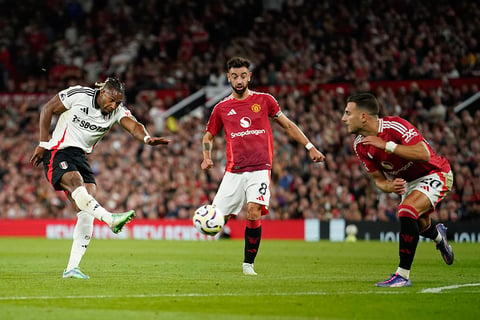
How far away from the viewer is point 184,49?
31.3 metres

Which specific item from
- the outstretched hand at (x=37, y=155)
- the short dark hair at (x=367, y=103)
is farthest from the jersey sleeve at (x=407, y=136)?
the outstretched hand at (x=37, y=155)

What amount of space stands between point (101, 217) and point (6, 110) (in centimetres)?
2302

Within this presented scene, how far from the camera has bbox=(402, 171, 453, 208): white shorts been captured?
33.0 feet

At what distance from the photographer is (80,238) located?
1098cm

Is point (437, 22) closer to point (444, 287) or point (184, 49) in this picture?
point (184, 49)

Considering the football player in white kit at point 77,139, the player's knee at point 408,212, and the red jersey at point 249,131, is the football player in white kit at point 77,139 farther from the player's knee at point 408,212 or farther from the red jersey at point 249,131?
the player's knee at point 408,212

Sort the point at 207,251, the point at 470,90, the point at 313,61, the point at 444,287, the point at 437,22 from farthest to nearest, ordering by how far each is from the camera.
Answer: the point at 313,61 → the point at 437,22 → the point at 470,90 → the point at 207,251 → the point at 444,287

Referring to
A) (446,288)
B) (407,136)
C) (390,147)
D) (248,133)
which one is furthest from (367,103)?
(248,133)

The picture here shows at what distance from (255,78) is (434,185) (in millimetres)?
18659

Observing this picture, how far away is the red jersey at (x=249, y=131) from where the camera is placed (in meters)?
11.9

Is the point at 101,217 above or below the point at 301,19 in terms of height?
below

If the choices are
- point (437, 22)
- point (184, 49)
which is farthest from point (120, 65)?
point (437, 22)

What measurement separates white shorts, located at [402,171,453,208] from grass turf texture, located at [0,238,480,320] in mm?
1037

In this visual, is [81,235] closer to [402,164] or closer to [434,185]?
[402,164]
